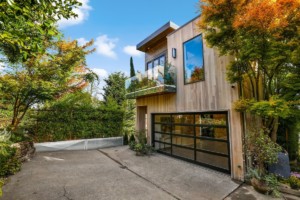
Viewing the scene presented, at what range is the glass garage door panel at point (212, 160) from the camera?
6380 mm

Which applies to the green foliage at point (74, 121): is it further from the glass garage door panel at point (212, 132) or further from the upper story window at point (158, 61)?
the glass garage door panel at point (212, 132)

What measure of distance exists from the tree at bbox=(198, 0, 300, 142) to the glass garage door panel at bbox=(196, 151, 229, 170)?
1.93 m

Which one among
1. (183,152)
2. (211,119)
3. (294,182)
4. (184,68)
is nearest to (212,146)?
(211,119)

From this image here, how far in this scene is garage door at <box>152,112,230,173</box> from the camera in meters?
6.43

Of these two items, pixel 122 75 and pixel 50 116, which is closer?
pixel 50 116

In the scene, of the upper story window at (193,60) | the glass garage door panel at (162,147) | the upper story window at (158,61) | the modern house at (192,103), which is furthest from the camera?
the upper story window at (158,61)

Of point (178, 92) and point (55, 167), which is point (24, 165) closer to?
point (55, 167)

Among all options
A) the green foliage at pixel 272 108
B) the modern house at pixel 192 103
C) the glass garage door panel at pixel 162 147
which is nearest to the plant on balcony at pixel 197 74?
the modern house at pixel 192 103

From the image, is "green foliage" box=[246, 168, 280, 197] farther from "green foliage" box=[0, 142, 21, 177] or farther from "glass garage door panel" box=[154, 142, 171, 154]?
"green foliage" box=[0, 142, 21, 177]

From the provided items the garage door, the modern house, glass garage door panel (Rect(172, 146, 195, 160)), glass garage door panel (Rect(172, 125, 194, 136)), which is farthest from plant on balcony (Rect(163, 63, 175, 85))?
glass garage door panel (Rect(172, 146, 195, 160))

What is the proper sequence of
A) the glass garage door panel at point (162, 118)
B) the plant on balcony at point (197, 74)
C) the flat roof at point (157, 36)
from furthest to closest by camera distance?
the flat roof at point (157, 36), the glass garage door panel at point (162, 118), the plant on balcony at point (197, 74)

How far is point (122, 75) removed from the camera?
54.9 feet

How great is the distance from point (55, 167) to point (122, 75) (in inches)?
445

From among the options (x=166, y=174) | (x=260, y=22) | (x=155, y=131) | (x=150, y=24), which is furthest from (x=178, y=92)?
(x=150, y=24)
